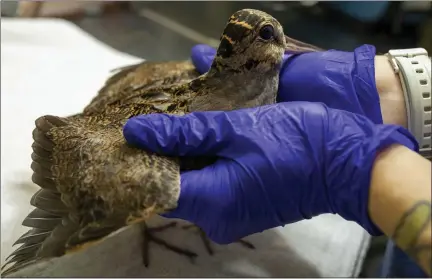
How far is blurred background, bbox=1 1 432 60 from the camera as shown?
2.39 m

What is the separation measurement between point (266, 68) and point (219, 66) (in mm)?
133

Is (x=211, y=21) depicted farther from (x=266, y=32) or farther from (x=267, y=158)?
(x=267, y=158)

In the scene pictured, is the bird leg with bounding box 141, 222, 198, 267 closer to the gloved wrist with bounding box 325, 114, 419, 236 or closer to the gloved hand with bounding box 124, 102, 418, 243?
the gloved hand with bounding box 124, 102, 418, 243

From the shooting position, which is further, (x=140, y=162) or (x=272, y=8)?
(x=272, y=8)

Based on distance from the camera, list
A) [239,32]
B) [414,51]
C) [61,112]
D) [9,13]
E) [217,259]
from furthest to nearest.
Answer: [9,13] → [61,112] → [217,259] → [414,51] → [239,32]

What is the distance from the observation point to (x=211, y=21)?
Result: 280 cm

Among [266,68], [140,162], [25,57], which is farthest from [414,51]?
[25,57]

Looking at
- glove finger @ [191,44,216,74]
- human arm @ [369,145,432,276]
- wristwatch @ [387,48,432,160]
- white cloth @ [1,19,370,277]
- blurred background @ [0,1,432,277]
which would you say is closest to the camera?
human arm @ [369,145,432,276]

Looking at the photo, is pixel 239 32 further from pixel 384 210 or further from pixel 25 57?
pixel 25 57

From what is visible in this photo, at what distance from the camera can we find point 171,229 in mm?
1777

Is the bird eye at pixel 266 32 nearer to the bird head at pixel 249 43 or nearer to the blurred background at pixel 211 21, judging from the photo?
the bird head at pixel 249 43

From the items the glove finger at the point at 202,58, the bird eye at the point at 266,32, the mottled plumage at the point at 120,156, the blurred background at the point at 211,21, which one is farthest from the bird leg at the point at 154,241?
the blurred background at the point at 211,21

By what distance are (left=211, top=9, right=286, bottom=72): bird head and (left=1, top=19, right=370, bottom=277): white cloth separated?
0.61m

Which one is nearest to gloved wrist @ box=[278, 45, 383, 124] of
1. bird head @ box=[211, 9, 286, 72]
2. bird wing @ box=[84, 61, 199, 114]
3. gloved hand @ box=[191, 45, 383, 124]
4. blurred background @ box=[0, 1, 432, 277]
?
gloved hand @ box=[191, 45, 383, 124]
